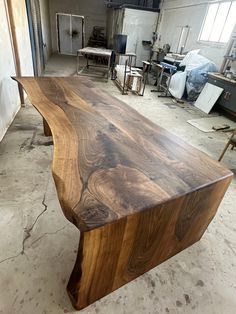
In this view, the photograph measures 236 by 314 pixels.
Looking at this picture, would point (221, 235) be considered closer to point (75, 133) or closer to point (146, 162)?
point (146, 162)

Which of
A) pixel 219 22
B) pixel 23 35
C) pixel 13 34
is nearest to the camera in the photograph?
pixel 13 34

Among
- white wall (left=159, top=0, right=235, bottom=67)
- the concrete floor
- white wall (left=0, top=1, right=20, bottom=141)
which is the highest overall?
white wall (left=159, top=0, right=235, bottom=67)

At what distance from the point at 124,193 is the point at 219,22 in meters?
5.53

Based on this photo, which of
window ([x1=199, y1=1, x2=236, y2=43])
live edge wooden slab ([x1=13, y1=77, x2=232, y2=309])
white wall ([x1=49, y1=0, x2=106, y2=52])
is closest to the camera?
live edge wooden slab ([x1=13, y1=77, x2=232, y2=309])

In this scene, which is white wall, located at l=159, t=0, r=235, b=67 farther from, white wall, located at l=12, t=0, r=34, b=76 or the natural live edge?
the natural live edge

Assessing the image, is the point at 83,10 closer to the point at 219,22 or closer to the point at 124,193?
the point at 219,22

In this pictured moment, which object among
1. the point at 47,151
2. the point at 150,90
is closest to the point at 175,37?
the point at 150,90

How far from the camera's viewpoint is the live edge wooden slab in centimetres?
74

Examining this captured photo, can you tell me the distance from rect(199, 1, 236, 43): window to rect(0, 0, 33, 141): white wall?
4.16 metres

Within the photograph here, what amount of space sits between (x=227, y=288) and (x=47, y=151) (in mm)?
1970

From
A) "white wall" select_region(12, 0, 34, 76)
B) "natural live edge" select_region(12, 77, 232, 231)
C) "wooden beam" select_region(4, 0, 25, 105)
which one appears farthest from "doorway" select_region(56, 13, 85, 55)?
"natural live edge" select_region(12, 77, 232, 231)

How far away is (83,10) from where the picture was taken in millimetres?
9500

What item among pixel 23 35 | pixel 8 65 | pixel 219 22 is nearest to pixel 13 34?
pixel 8 65

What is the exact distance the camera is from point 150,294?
1117 mm
